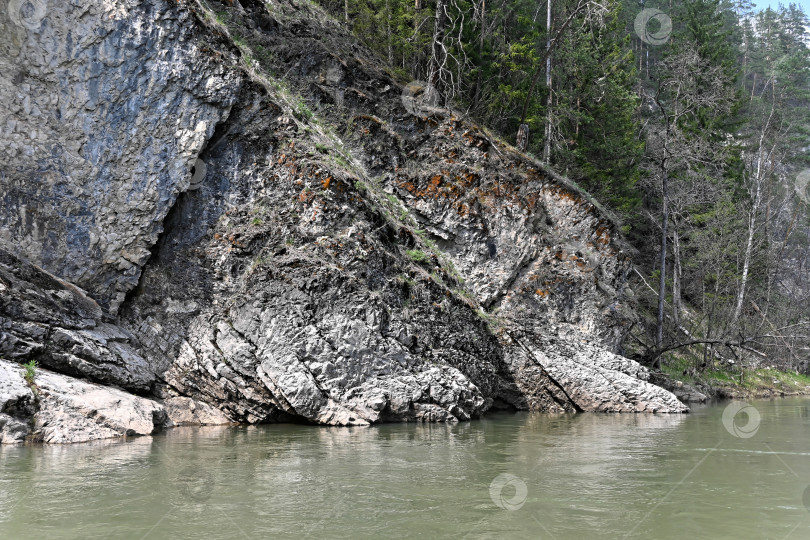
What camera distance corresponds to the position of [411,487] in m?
5.83

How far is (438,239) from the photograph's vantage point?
17094 mm

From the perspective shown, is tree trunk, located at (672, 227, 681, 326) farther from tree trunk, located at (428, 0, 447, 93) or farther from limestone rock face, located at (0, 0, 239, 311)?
limestone rock face, located at (0, 0, 239, 311)

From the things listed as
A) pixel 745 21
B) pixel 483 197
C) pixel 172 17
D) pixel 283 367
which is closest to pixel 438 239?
pixel 483 197

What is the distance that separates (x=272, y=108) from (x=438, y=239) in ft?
18.8

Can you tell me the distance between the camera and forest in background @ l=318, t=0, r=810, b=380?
20609mm

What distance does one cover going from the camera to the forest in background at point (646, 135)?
20609 millimetres

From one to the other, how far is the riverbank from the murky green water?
9.24 meters

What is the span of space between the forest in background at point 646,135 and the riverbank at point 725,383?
0.35 m

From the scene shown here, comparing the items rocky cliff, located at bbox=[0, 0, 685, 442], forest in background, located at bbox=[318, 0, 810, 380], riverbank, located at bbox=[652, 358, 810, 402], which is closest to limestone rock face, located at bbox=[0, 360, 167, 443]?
rocky cliff, located at bbox=[0, 0, 685, 442]

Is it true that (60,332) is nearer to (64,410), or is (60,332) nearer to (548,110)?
(64,410)

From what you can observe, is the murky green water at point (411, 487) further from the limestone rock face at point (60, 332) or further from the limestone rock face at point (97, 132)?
the limestone rock face at point (97, 132)

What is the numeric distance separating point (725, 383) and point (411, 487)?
2069 cm

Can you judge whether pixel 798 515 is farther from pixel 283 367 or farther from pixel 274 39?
pixel 274 39

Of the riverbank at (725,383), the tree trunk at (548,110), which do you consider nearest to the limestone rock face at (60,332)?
the tree trunk at (548,110)
